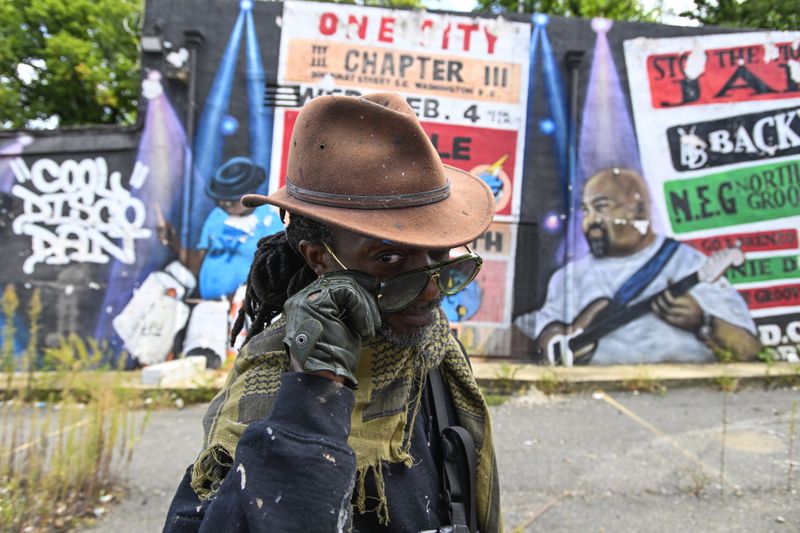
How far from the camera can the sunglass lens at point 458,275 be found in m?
1.25

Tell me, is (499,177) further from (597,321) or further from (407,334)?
(407,334)

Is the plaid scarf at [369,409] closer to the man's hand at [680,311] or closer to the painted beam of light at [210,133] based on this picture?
the painted beam of light at [210,133]

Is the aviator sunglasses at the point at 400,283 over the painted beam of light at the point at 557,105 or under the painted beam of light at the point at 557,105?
under

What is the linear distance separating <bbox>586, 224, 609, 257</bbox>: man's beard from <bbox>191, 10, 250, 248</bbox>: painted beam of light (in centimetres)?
545

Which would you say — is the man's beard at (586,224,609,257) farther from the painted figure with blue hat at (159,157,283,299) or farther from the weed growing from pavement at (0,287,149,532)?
the weed growing from pavement at (0,287,149,532)

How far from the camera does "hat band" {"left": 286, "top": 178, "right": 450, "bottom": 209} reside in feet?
3.67

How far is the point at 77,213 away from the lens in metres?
6.86

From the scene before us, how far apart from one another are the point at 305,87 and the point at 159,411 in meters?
4.58

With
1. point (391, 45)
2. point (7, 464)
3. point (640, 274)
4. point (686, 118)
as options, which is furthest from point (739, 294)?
point (7, 464)

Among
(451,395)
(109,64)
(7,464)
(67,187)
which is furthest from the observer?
(109,64)

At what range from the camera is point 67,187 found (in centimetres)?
683

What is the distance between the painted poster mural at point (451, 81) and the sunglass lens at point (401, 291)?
230 inches

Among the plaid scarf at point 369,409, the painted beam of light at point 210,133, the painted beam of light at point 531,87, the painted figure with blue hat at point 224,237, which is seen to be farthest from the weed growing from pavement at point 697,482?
the painted beam of light at point 210,133

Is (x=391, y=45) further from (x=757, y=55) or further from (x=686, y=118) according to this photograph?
(x=757, y=55)
